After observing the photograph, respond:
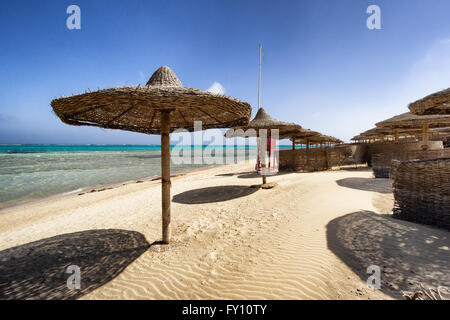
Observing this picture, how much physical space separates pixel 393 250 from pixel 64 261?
17.3ft

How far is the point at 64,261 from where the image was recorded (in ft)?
9.68

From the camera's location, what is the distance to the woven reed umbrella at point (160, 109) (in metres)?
2.38

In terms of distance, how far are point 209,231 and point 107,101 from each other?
3.05 m

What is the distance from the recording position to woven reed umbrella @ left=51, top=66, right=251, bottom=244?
2.38 m

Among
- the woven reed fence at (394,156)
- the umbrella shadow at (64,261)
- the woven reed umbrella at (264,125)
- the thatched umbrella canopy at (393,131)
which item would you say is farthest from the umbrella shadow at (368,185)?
the thatched umbrella canopy at (393,131)

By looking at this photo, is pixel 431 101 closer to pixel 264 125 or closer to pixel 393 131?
pixel 264 125

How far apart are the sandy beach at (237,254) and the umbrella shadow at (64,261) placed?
17 mm

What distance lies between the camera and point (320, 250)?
274 centimetres

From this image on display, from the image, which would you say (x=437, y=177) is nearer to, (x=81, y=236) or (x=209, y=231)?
(x=209, y=231)

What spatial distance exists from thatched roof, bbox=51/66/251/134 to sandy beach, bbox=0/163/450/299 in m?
2.49

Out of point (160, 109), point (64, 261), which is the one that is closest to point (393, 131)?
point (160, 109)

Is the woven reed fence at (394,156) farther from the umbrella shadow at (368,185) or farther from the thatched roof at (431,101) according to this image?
the thatched roof at (431,101)
